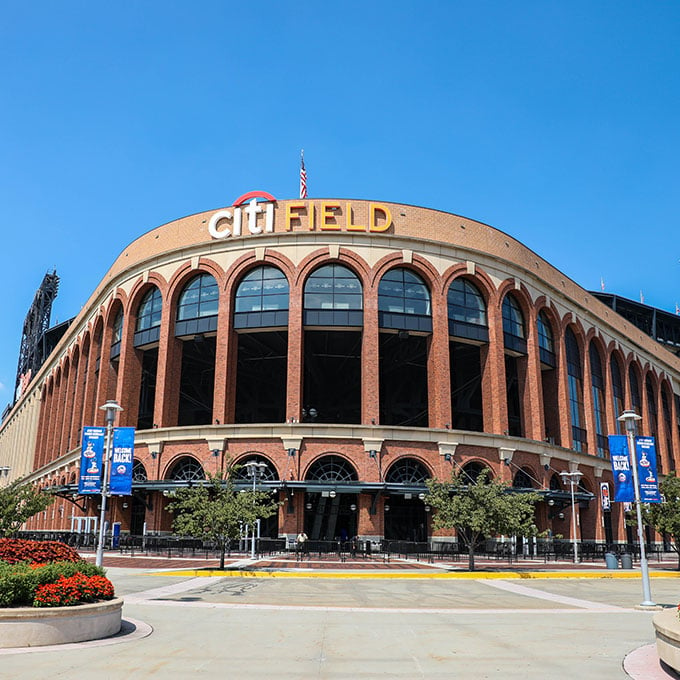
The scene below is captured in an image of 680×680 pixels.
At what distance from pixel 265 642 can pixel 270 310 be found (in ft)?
109

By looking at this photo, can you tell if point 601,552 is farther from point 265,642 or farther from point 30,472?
point 30,472

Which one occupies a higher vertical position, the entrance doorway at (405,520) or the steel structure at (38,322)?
the steel structure at (38,322)

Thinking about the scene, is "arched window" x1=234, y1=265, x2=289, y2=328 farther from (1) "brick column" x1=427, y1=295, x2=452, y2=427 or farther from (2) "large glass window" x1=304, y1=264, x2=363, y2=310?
(1) "brick column" x1=427, y1=295, x2=452, y2=427

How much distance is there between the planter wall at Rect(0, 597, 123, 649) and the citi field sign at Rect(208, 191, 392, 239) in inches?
1374

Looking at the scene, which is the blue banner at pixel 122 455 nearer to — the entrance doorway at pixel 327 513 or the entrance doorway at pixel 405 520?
the entrance doorway at pixel 327 513

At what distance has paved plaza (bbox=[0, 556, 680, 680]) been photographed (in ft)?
32.8

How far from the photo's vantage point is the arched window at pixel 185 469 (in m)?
43.0

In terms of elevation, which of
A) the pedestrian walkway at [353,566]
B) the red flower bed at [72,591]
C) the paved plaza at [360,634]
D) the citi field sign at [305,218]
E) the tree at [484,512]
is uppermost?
the citi field sign at [305,218]

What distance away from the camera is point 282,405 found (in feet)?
204

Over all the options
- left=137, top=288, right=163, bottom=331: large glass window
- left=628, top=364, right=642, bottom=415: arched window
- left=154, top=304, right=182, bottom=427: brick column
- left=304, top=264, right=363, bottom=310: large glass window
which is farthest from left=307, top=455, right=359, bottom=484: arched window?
left=628, top=364, right=642, bottom=415: arched window

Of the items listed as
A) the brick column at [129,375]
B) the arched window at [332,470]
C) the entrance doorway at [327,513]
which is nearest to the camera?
the arched window at [332,470]

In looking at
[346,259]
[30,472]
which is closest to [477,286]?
[346,259]

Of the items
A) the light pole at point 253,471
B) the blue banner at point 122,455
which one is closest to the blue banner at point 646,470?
the blue banner at point 122,455

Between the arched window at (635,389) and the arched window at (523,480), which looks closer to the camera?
the arched window at (523,480)
